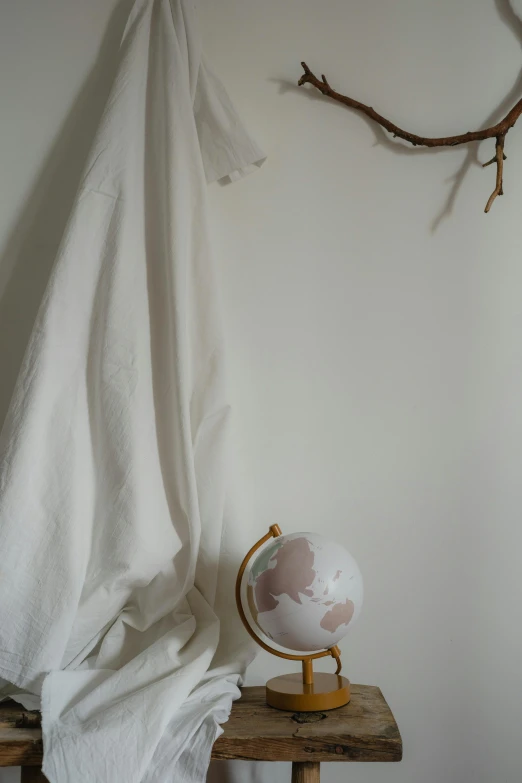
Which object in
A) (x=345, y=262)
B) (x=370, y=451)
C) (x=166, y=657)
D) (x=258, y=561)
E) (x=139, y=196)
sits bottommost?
(x=166, y=657)

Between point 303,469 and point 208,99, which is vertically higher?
point 208,99

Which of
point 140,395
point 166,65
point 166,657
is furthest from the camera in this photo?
point 166,65

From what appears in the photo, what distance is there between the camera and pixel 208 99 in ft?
3.75

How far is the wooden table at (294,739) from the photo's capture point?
30.7 inches

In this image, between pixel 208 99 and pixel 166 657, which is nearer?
pixel 166 657

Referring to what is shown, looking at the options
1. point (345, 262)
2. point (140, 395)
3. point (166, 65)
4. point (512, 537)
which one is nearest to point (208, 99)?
point (166, 65)

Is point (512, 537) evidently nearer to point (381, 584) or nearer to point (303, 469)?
point (381, 584)

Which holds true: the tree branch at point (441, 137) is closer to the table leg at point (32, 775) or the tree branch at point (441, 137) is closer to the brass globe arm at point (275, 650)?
the brass globe arm at point (275, 650)

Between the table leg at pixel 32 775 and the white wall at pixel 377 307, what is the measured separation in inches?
10.9

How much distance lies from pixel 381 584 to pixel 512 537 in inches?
8.6

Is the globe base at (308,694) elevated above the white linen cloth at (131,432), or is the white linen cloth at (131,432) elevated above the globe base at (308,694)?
the white linen cloth at (131,432)

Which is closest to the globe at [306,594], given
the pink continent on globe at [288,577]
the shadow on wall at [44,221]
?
the pink continent on globe at [288,577]

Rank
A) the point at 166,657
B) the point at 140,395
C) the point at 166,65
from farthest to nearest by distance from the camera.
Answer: the point at 166,65 < the point at 140,395 < the point at 166,657

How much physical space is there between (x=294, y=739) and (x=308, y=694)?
0.09 meters
